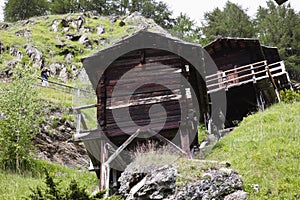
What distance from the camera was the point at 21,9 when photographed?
55.9m

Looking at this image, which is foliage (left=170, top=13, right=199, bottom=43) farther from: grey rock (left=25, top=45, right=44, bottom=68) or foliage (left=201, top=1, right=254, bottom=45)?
grey rock (left=25, top=45, right=44, bottom=68)

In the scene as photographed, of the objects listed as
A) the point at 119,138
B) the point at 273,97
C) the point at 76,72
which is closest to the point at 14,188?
the point at 119,138

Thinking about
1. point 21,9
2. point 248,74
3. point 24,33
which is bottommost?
point 248,74

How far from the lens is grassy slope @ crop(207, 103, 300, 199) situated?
9523mm

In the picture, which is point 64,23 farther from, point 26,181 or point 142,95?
point 142,95

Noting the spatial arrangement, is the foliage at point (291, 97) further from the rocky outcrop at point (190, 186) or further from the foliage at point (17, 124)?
the foliage at point (17, 124)

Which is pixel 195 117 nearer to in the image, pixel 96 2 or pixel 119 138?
pixel 119 138

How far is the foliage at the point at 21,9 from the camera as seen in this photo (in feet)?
182

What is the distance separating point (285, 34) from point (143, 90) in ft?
79.7

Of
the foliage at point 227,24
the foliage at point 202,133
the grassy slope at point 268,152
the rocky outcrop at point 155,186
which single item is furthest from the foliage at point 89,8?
the rocky outcrop at point 155,186

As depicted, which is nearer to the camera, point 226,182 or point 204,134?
point 226,182

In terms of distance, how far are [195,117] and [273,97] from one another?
444 inches

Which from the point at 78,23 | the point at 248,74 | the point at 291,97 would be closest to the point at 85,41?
the point at 78,23

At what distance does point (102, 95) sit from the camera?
12547 mm
